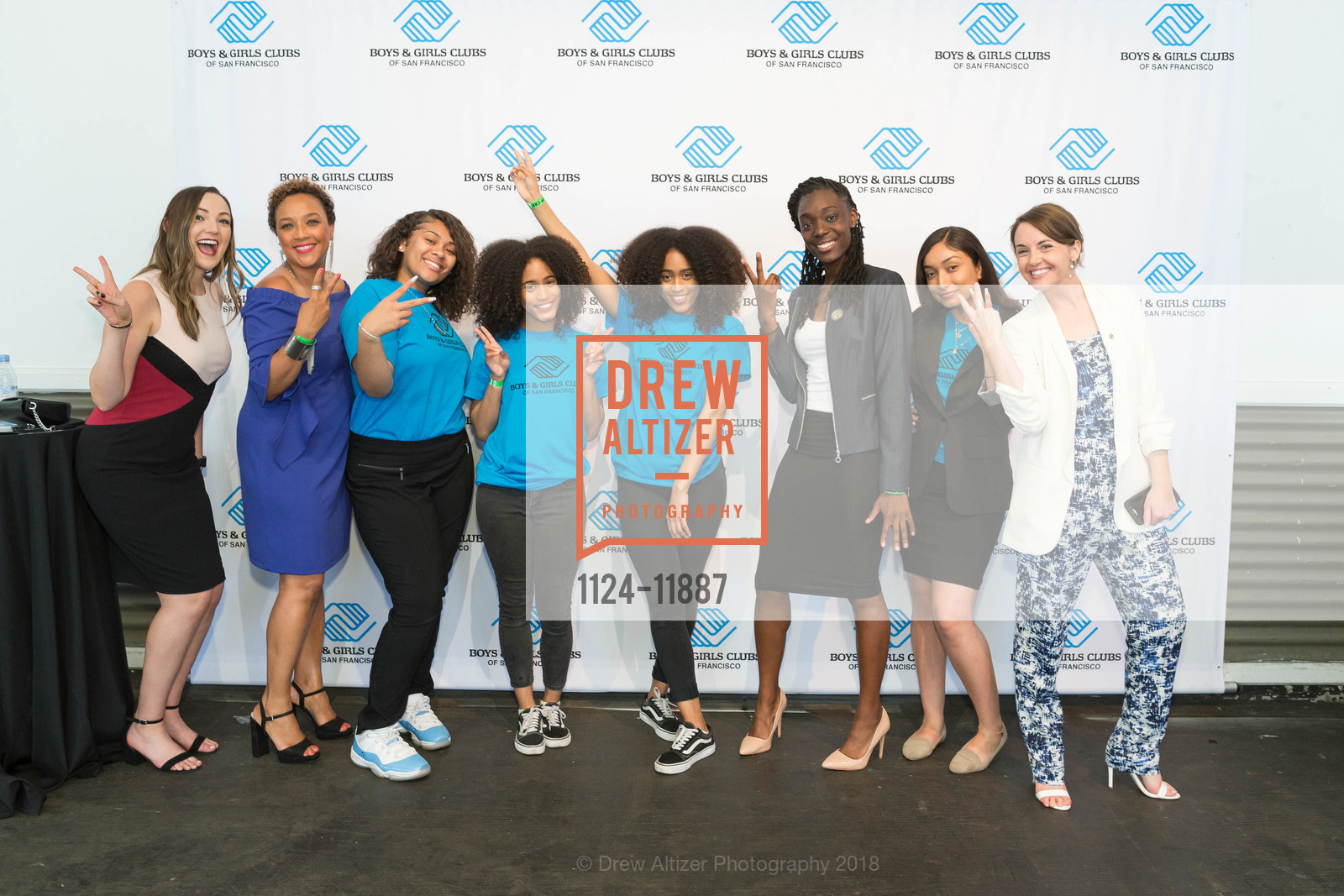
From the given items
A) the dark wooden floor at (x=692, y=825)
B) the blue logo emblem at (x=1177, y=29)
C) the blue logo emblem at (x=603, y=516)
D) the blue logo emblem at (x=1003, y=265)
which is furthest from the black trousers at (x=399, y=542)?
the blue logo emblem at (x=1177, y=29)

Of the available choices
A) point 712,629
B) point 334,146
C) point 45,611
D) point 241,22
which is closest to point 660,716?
point 712,629

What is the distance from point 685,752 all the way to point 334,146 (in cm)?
268

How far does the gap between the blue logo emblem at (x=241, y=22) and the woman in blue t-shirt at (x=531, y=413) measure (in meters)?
1.42

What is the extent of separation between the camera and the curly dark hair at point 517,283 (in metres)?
2.97

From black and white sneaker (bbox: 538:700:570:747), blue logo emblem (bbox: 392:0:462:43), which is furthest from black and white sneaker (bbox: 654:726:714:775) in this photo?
blue logo emblem (bbox: 392:0:462:43)

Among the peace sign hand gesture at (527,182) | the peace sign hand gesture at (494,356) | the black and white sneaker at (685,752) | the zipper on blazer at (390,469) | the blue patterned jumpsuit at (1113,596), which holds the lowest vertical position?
the black and white sneaker at (685,752)

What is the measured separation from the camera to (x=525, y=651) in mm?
3098

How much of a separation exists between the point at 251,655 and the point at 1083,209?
384 cm

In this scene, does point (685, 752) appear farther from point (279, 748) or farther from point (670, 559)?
point (279, 748)

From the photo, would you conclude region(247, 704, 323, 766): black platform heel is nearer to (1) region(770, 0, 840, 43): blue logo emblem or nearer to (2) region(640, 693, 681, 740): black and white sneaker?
(2) region(640, 693, 681, 740): black and white sneaker

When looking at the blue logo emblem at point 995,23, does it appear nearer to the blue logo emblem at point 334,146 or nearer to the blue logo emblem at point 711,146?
the blue logo emblem at point 711,146

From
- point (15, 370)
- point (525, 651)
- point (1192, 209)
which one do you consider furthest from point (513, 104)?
point (1192, 209)

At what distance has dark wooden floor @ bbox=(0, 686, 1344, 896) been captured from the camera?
234 centimetres

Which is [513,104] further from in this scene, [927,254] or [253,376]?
[927,254]
